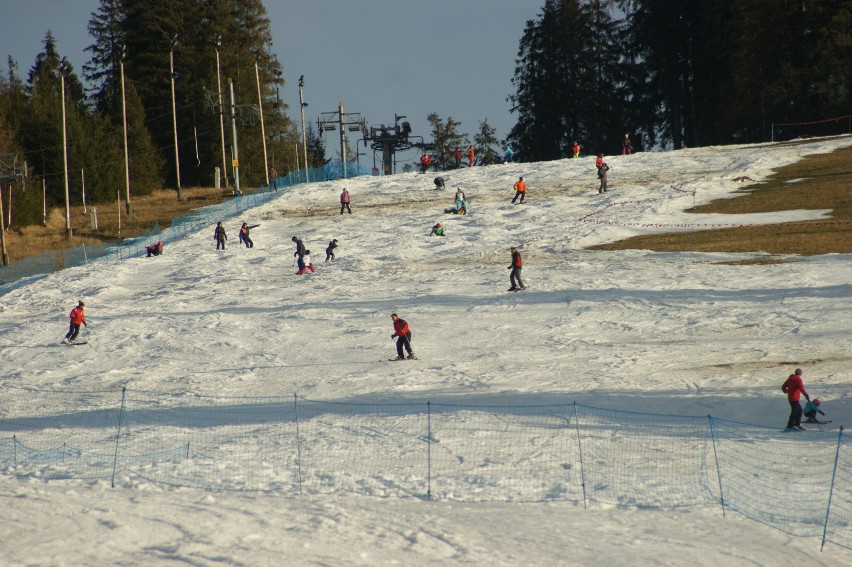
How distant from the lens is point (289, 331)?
2459 centimetres

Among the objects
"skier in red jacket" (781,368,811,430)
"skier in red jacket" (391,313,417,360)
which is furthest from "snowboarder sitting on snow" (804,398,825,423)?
"skier in red jacket" (391,313,417,360)

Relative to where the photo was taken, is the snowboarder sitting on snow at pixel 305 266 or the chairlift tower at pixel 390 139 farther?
the chairlift tower at pixel 390 139

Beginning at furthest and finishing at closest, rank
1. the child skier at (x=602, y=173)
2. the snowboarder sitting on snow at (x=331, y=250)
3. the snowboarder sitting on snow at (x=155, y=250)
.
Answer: the child skier at (x=602, y=173) → the snowboarder sitting on snow at (x=155, y=250) → the snowboarder sitting on snow at (x=331, y=250)

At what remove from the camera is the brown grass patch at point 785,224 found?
30516mm

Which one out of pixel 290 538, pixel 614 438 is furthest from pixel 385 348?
pixel 290 538

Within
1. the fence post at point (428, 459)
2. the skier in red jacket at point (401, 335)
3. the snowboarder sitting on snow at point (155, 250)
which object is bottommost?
the fence post at point (428, 459)

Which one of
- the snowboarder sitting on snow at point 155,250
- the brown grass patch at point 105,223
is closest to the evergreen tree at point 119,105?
the brown grass patch at point 105,223

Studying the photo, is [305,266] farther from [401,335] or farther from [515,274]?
[401,335]

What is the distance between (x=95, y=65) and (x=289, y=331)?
7977 centimetres

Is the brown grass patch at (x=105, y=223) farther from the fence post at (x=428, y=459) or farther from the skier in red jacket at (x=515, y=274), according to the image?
the fence post at (x=428, y=459)

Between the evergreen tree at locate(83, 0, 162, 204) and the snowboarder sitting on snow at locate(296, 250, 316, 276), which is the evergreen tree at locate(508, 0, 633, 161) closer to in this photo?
the evergreen tree at locate(83, 0, 162, 204)

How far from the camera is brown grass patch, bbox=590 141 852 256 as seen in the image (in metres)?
30.5

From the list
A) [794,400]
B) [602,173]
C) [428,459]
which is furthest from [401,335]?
[602,173]

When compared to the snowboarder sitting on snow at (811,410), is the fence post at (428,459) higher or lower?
lower
